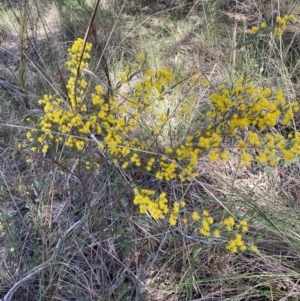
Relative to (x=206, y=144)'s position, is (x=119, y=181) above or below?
below

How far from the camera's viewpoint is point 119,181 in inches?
55.2

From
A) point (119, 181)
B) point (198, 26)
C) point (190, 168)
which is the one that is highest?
point (198, 26)

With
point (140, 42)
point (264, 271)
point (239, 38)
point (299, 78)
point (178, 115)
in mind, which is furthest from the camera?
point (140, 42)

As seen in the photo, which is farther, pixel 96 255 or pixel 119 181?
pixel 119 181

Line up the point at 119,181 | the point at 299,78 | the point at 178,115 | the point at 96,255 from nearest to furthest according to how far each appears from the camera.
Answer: the point at 96,255 < the point at 119,181 < the point at 178,115 < the point at 299,78

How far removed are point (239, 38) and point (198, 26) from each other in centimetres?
37

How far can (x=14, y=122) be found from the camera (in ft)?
5.70

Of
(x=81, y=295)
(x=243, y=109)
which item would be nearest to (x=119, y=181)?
(x=81, y=295)

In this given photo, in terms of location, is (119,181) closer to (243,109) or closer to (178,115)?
(178,115)

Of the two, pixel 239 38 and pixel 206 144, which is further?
pixel 239 38

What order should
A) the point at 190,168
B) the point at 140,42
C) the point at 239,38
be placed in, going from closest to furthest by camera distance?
the point at 190,168 → the point at 239,38 → the point at 140,42

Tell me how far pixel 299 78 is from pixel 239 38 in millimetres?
407

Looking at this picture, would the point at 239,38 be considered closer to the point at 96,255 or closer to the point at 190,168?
the point at 190,168

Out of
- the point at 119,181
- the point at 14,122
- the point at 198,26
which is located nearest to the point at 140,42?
the point at 198,26
